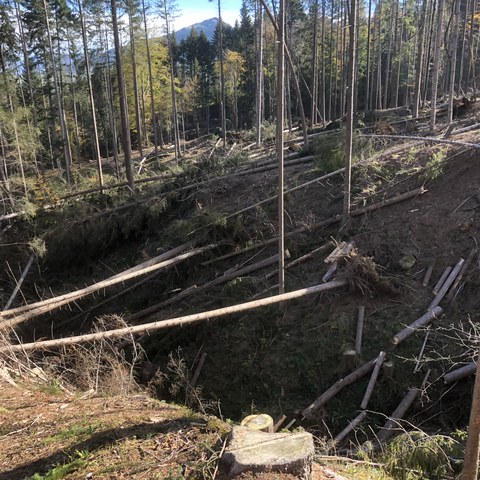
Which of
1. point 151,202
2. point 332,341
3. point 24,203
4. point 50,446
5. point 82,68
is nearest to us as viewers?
point 50,446

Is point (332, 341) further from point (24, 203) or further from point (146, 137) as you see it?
point (146, 137)

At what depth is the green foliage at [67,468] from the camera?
350 centimetres

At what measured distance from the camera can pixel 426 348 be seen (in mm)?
7613

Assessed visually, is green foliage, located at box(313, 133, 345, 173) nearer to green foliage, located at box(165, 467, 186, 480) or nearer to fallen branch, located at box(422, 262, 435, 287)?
fallen branch, located at box(422, 262, 435, 287)

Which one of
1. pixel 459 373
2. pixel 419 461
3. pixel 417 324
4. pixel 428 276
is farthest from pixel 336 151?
pixel 419 461

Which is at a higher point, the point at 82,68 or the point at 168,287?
the point at 82,68

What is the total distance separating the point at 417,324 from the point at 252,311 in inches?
145

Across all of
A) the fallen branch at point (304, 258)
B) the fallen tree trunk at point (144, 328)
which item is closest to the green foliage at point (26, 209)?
the fallen branch at point (304, 258)

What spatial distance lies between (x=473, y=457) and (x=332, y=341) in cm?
475

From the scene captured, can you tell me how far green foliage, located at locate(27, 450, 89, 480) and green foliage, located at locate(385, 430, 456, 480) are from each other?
334 centimetres

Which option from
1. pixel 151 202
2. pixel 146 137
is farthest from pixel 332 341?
pixel 146 137

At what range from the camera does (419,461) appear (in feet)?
15.9

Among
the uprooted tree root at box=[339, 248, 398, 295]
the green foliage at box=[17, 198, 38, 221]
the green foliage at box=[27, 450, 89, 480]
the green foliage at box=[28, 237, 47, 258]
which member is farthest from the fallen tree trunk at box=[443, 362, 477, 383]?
the green foliage at box=[17, 198, 38, 221]

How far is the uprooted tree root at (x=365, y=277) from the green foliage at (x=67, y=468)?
6646 mm
